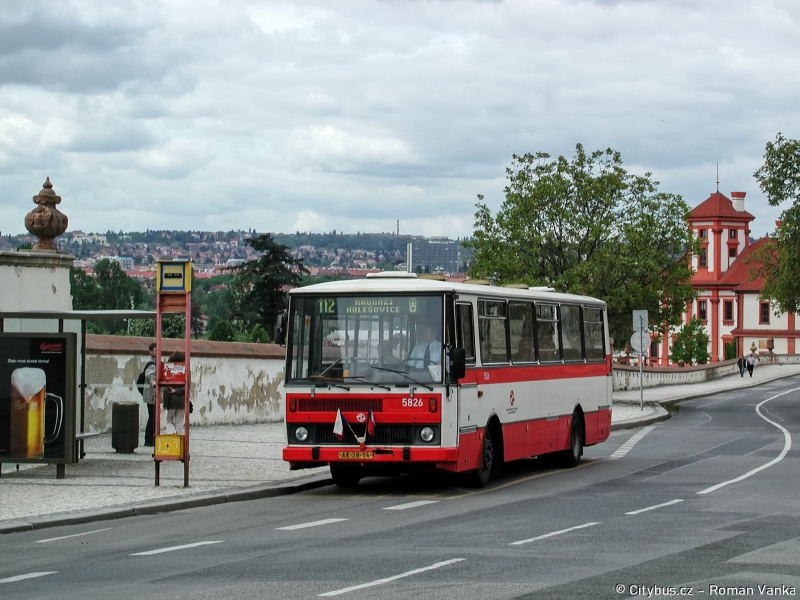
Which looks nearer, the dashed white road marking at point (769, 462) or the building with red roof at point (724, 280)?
the dashed white road marking at point (769, 462)

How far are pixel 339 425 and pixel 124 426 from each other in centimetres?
557

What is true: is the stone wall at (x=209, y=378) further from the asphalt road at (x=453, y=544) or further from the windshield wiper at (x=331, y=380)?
the asphalt road at (x=453, y=544)

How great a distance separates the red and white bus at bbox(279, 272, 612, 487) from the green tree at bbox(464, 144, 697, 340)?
3762 cm

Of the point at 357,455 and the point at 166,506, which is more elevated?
the point at 357,455

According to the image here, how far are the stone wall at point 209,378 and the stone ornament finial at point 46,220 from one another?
2577 millimetres

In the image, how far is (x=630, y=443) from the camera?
30.0m

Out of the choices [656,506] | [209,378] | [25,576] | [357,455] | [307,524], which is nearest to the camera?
[25,576]

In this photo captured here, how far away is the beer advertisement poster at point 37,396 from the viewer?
18594 mm

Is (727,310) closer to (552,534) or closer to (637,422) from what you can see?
(637,422)

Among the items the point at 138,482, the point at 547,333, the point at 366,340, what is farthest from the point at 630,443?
the point at 138,482

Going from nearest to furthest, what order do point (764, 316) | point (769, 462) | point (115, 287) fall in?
1. point (769, 462)
2. point (115, 287)
3. point (764, 316)

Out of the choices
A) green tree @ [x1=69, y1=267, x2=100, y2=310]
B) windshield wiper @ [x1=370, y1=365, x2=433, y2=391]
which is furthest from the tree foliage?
windshield wiper @ [x1=370, y1=365, x2=433, y2=391]

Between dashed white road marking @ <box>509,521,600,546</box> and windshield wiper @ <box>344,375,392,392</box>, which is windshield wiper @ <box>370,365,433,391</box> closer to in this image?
windshield wiper @ <box>344,375,392,392</box>

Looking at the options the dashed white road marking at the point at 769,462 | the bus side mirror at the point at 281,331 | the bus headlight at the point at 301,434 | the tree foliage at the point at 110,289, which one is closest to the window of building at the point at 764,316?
the tree foliage at the point at 110,289
